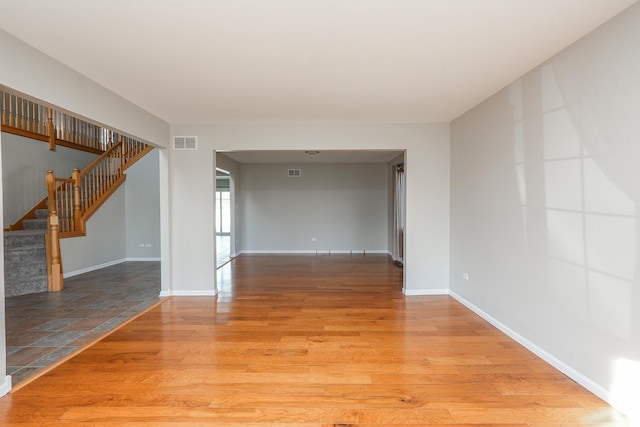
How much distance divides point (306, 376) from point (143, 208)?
278 inches

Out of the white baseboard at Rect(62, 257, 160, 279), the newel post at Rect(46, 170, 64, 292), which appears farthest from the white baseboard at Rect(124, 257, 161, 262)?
the newel post at Rect(46, 170, 64, 292)

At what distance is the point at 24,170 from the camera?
633 cm

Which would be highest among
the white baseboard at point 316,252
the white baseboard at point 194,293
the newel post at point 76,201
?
the newel post at point 76,201

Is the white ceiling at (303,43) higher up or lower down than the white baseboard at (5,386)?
higher up

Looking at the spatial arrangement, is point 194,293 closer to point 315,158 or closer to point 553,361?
point 553,361

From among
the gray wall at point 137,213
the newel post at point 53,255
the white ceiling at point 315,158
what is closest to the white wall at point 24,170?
the gray wall at point 137,213

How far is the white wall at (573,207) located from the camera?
2018 mm

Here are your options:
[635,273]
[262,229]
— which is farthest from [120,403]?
[262,229]

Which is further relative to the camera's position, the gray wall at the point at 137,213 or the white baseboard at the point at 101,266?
the gray wall at the point at 137,213

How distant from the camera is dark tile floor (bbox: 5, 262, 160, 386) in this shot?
2862mm

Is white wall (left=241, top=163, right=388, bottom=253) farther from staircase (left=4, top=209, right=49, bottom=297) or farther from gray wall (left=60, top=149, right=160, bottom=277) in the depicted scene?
staircase (left=4, top=209, right=49, bottom=297)

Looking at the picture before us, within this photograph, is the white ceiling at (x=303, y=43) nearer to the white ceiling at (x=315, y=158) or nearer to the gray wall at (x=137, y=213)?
the white ceiling at (x=315, y=158)

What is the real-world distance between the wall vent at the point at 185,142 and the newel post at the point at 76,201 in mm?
3095

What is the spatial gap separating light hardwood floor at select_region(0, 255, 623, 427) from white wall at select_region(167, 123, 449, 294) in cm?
80
